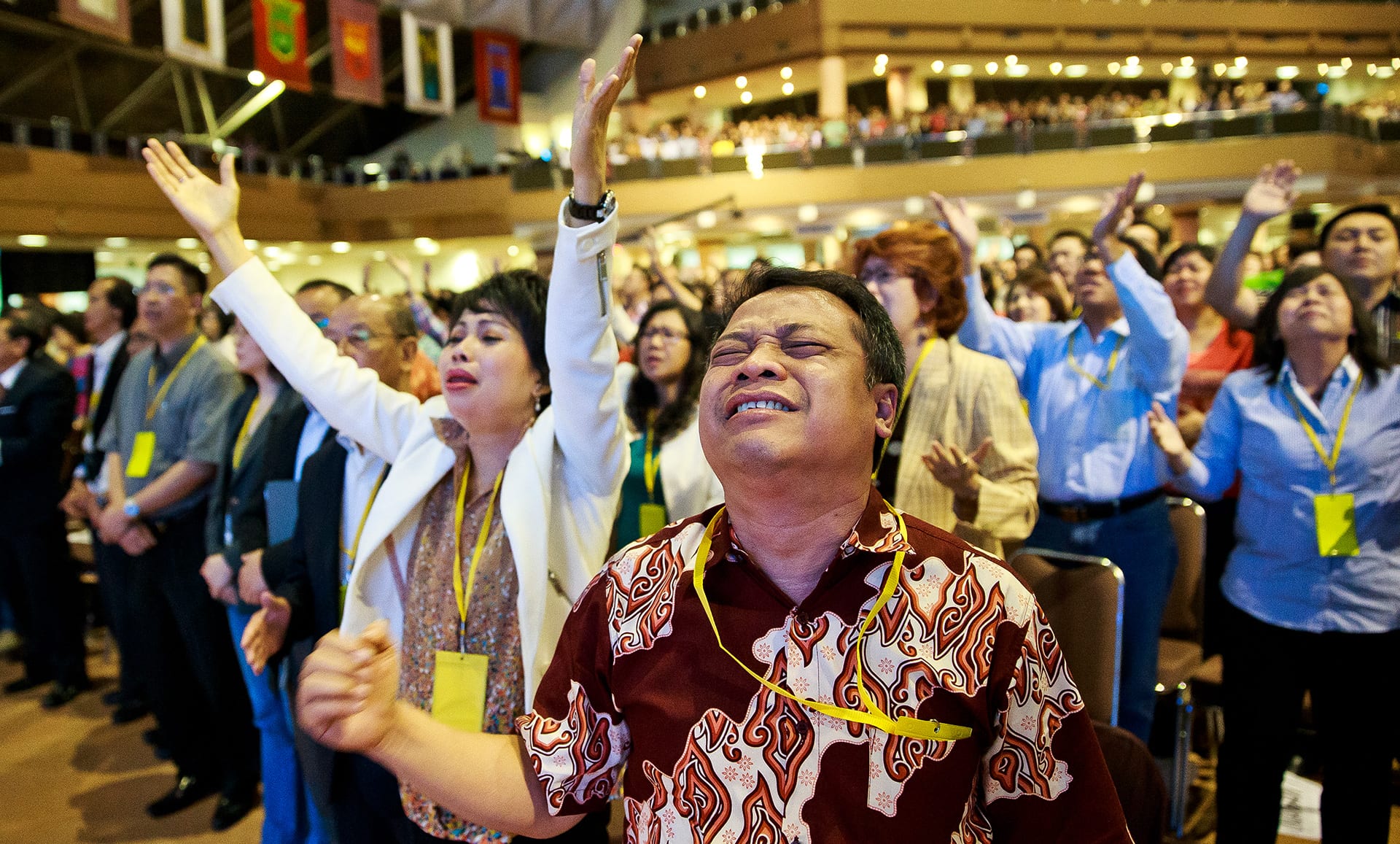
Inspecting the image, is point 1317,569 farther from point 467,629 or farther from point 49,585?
point 49,585

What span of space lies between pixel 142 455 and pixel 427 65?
38.1ft

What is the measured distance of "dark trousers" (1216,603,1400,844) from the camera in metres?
1.91

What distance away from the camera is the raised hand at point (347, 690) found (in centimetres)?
94

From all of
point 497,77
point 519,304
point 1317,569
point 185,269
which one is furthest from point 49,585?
point 497,77

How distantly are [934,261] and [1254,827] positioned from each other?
1494mm

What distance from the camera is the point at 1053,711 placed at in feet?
3.13

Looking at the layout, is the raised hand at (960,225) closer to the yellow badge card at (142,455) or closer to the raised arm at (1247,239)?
the raised arm at (1247,239)

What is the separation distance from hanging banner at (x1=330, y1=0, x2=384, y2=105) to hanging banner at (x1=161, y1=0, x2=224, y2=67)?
5.12 feet

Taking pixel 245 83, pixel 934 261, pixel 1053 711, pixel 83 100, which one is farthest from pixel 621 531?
pixel 245 83

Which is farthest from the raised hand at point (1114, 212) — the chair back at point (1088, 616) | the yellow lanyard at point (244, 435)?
the yellow lanyard at point (244, 435)

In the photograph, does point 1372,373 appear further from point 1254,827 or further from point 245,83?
point 245,83

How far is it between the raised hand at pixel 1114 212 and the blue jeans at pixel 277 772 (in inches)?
102

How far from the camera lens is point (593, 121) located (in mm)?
1297

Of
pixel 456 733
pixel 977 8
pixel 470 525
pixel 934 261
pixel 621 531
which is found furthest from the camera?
pixel 977 8
